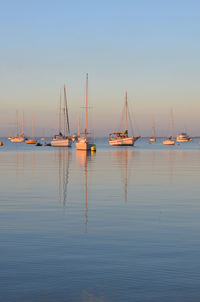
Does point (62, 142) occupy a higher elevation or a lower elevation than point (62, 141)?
lower

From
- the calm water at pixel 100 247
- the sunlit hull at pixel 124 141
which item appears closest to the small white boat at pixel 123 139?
the sunlit hull at pixel 124 141

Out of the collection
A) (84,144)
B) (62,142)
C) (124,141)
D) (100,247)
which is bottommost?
(62,142)

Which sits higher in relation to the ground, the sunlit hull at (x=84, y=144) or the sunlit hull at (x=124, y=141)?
the sunlit hull at (x=84, y=144)

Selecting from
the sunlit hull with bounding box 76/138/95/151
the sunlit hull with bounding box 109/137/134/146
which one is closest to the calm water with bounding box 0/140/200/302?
the sunlit hull with bounding box 76/138/95/151

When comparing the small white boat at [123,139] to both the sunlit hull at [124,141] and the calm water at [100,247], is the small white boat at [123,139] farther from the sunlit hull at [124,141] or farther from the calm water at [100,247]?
the calm water at [100,247]

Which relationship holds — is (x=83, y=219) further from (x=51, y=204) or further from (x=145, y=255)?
(x=145, y=255)

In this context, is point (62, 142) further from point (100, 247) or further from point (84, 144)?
point (100, 247)

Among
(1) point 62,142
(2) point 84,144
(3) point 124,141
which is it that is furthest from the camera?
(3) point 124,141

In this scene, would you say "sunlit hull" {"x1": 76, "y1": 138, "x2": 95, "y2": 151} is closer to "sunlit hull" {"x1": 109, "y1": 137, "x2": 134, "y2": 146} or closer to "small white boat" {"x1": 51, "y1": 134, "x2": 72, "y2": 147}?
"small white boat" {"x1": 51, "y1": 134, "x2": 72, "y2": 147}

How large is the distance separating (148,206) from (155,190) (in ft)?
22.2

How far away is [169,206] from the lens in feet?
72.7

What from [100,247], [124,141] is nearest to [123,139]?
[124,141]

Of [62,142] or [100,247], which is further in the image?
[62,142]

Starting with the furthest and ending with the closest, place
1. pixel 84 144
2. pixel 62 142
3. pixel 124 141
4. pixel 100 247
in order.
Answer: pixel 124 141 < pixel 62 142 < pixel 84 144 < pixel 100 247
